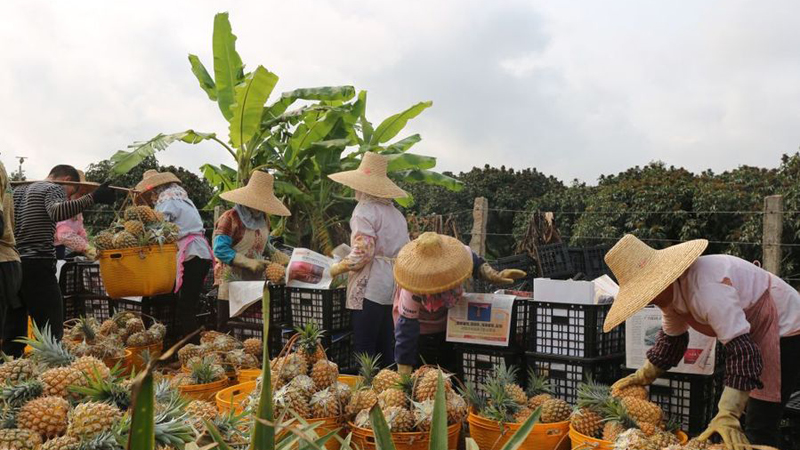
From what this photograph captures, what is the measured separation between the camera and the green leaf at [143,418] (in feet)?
3.22

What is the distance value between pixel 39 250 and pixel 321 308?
213cm

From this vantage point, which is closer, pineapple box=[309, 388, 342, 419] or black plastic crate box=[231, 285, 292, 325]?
pineapple box=[309, 388, 342, 419]

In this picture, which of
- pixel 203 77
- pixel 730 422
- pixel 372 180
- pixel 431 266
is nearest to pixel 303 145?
pixel 203 77

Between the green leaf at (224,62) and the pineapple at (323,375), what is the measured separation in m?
5.08

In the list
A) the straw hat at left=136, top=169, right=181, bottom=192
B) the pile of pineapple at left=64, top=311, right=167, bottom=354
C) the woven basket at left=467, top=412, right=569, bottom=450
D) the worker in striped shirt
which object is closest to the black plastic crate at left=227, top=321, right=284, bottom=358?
the pile of pineapple at left=64, top=311, right=167, bottom=354

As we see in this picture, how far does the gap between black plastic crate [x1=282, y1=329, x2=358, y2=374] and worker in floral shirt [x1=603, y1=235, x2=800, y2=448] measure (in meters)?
2.54

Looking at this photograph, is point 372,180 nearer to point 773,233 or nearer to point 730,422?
point 730,422

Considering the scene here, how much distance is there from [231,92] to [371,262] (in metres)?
4.01

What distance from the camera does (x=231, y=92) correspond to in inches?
Result: 309

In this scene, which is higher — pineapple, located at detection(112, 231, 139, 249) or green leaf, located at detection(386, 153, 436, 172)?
green leaf, located at detection(386, 153, 436, 172)

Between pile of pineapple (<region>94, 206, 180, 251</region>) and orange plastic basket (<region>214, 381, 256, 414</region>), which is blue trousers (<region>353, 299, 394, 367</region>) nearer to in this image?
orange plastic basket (<region>214, 381, 256, 414</region>)

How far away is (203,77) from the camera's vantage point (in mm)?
8359

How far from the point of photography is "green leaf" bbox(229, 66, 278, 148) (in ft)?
22.2

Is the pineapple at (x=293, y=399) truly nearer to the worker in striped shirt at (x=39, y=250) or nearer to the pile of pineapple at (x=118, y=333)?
the pile of pineapple at (x=118, y=333)
